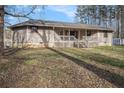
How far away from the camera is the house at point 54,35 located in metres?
24.5

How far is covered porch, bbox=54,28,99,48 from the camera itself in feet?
84.9

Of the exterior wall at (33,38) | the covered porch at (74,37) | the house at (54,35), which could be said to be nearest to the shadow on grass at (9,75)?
the exterior wall at (33,38)

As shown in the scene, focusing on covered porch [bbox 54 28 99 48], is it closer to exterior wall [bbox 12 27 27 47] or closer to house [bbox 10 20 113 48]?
house [bbox 10 20 113 48]

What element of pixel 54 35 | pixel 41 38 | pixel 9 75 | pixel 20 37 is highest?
pixel 54 35

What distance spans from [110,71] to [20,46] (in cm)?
1542

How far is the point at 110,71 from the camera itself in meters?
10.4

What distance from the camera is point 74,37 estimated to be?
1033 inches

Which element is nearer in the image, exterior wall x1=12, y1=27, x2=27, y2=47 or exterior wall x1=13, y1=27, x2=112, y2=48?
exterior wall x1=13, y1=27, x2=112, y2=48

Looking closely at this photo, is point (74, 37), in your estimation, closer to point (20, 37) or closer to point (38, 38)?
point (38, 38)

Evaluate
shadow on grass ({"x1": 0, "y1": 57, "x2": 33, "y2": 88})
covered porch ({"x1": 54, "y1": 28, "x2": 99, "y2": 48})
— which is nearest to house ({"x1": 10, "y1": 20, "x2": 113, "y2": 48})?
covered porch ({"x1": 54, "y1": 28, "x2": 99, "y2": 48})

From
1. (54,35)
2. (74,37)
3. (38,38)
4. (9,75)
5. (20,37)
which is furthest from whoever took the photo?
(74,37)

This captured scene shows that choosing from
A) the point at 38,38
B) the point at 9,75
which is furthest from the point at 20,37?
the point at 9,75

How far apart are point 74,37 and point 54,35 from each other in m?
2.04
